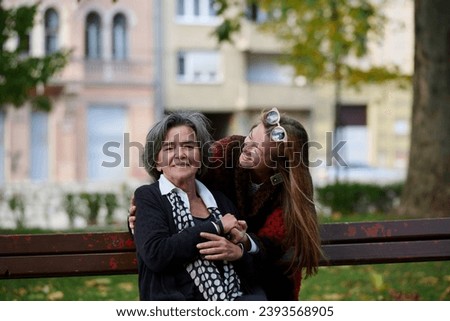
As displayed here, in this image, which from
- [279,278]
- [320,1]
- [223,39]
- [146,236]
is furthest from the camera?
[320,1]

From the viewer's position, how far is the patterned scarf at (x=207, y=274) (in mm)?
3482

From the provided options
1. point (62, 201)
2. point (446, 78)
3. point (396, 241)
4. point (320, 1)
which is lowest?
point (62, 201)

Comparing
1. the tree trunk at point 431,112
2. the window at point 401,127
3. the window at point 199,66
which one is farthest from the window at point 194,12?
the tree trunk at point 431,112

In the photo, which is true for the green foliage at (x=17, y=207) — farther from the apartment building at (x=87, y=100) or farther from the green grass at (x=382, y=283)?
the apartment building at (x=87, y=100)

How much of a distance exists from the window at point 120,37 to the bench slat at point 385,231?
2682cm

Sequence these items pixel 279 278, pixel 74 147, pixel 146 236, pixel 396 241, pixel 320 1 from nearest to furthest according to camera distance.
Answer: pixel 146 236
pixel 279 278
pixel 396 241
pixel 320 1
pixel 74 147

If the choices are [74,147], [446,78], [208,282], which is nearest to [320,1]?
[446,78]

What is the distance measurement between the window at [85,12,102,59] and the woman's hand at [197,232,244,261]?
89.1 feet

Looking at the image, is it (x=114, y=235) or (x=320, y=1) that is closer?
(x=114, y=235)

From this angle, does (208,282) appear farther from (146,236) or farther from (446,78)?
(446,78)

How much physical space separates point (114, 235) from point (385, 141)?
30522 mm

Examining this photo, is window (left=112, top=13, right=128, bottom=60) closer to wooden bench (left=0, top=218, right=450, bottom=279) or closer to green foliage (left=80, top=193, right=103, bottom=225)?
green foliage (left=80, top=193, right=103, bottom=225)

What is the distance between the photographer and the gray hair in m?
3.60

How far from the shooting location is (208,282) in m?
3.48
